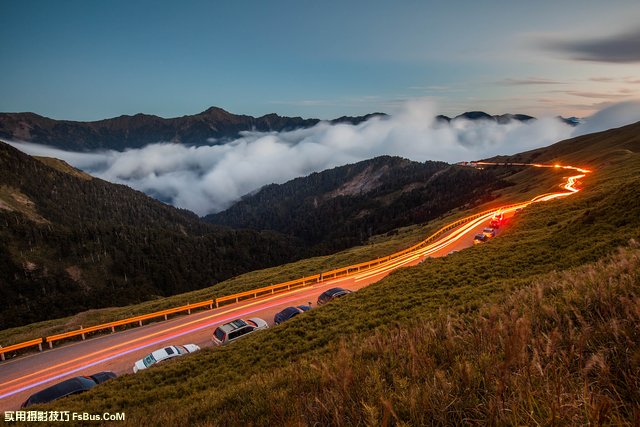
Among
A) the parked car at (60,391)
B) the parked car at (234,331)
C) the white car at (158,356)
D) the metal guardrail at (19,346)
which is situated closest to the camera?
the parked car at (60,391)

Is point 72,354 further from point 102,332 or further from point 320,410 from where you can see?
point 320,410

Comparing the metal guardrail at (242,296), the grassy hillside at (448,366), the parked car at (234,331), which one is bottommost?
the metal guardrail at (242,296)

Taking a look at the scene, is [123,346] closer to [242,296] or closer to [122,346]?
[122,346]

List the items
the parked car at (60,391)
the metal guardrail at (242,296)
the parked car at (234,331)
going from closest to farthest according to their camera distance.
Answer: the parked car at (60,391)
the parked car at (234,331)
the metal guardrail at (242,296)

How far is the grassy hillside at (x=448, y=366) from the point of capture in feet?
10.1

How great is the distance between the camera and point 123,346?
77.5ft

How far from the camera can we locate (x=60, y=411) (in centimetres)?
1086

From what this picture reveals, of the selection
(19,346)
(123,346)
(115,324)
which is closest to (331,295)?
(123,346)

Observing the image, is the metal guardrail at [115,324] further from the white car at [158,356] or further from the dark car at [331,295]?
the dark car at [331,295]

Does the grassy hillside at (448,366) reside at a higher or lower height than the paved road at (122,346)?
higher

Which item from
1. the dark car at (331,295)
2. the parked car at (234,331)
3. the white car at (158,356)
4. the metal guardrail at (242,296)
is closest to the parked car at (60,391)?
the white car at (158,356)

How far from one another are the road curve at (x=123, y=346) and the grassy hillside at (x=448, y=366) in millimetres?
7798

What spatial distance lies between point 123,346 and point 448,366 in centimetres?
2583

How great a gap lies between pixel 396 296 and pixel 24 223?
9950 inches
